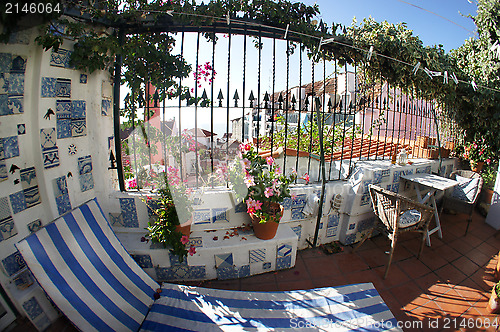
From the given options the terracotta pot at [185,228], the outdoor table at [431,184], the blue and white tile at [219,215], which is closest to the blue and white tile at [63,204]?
the terracotta pot at [185,228]

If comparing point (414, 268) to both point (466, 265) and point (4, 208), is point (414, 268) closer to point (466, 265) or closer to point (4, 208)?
point (466, 265)

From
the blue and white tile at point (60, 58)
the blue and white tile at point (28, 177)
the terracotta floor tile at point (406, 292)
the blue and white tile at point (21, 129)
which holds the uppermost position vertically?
the blue and white tile at point (60, 58)

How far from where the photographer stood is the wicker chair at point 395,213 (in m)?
2.38

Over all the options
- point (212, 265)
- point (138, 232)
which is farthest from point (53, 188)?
point (212, 265)

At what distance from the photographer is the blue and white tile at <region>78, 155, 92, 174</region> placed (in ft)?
7.06

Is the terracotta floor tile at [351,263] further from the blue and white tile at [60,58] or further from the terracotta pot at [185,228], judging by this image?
the blue and white tile at [60,58]

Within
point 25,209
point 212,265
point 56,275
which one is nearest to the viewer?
point 56,275

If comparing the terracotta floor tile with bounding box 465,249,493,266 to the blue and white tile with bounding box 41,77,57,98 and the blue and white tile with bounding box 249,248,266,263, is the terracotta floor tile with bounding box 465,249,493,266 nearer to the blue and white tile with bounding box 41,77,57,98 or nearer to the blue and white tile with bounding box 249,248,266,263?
the blue and white tile with bounding box 249,248,266,263

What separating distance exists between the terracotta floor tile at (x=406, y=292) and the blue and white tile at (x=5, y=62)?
3.48 metres

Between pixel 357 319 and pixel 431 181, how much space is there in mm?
2206

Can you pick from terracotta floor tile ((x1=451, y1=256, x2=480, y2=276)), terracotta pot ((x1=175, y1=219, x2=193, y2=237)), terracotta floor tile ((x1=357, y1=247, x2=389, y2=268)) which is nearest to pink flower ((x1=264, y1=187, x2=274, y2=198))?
terracotta pot ((x1=175, y1=219, x2=193, y2=237))

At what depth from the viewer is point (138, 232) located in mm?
2439

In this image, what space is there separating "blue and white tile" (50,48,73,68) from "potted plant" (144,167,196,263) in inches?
44.9

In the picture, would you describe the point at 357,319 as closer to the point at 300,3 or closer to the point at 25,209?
the point at 25,209
